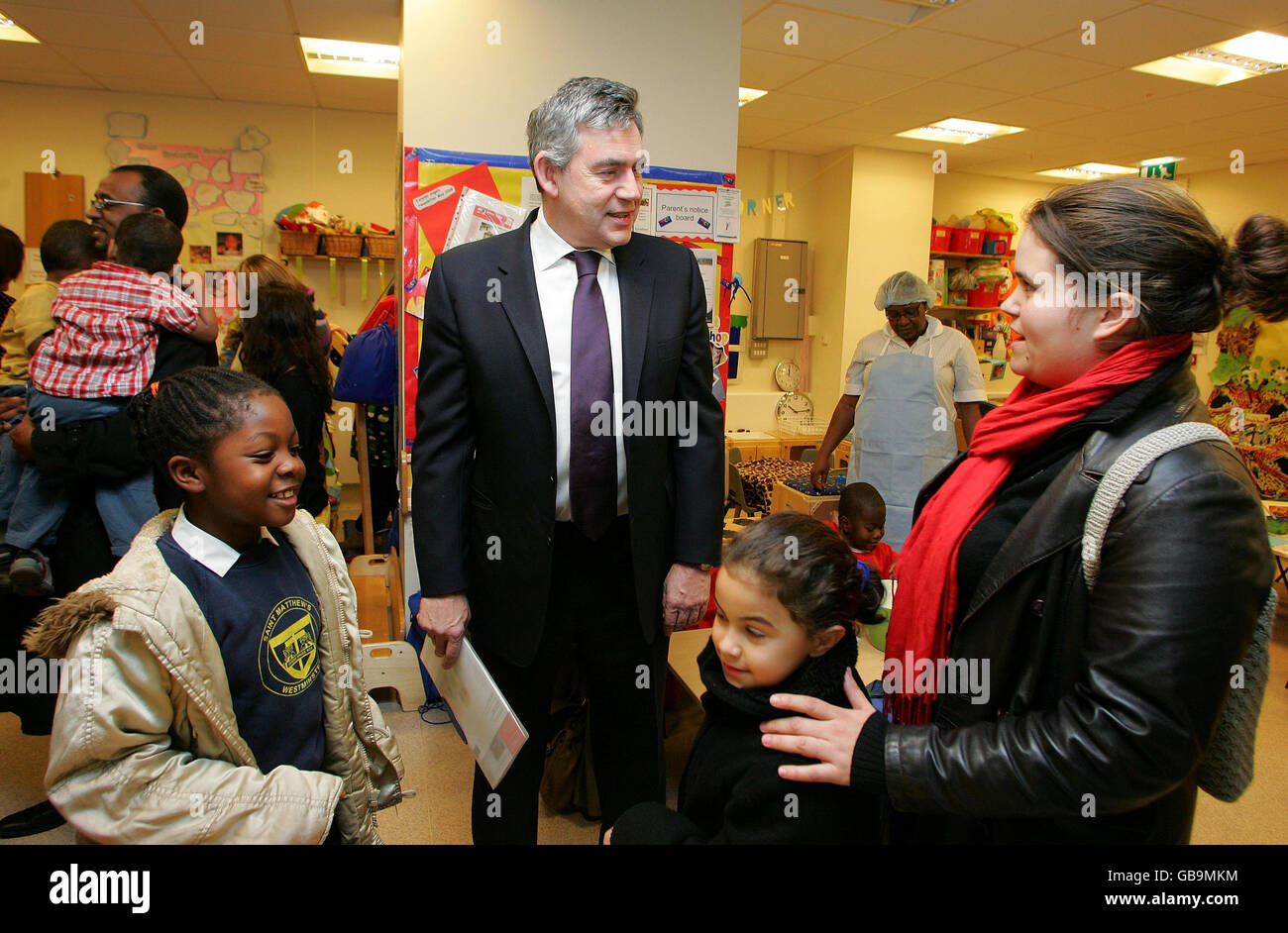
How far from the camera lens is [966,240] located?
705cm

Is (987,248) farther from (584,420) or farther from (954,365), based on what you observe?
(584,420)

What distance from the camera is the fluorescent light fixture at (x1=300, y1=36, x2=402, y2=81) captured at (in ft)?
14.4

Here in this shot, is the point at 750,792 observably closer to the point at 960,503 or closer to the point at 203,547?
the point at 960,503

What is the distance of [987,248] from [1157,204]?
693 cm

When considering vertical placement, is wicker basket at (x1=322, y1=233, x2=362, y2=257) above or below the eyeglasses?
above

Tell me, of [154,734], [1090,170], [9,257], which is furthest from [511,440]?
[1090,170]

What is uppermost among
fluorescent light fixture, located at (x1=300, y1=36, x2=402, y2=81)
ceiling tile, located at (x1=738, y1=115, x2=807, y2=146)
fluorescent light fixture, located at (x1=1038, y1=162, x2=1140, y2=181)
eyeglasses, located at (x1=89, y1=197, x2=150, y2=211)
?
fluorescent light fixture, located at (x1=1038, y1=162, x2=1140, y2=181)

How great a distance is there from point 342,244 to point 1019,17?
172 inches

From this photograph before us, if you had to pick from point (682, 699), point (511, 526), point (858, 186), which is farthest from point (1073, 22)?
point (511, 526)

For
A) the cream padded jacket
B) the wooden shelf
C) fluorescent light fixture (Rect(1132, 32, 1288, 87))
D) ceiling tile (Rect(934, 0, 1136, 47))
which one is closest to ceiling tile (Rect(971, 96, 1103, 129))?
fluorescent light fixture (Rect(1132, 32, 1288, 87))

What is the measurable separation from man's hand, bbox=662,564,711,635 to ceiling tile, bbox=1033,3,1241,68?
3.60 metres

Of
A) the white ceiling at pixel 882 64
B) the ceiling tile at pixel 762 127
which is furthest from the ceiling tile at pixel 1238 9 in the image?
the ceiling tile at pixel 762 127

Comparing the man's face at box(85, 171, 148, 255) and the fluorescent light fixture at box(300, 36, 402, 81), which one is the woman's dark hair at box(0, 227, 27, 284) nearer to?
the man's face at box(85, 171, 148, 255)
